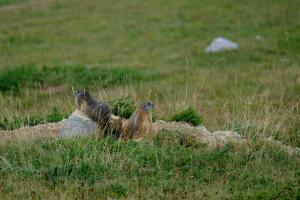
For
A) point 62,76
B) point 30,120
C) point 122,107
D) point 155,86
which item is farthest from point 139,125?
point 62,76

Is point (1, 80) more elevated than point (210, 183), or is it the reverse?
point (210, 183)

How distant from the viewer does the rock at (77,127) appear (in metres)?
9.13

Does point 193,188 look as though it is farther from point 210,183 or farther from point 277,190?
point 277,190

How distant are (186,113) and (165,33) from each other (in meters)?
14.0

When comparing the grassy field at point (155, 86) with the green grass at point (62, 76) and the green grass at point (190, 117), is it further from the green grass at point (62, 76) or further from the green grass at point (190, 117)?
the green grass at point (190, 117)

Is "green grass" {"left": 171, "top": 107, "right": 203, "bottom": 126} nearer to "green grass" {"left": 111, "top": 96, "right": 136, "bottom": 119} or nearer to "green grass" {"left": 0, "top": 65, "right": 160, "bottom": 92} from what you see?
"green grass" {"left": 111, "top": 96, "right": 136, "bottom": 119}

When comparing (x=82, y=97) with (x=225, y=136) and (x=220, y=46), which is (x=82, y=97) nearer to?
(x=225, y=136)

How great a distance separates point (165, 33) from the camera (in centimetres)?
2436

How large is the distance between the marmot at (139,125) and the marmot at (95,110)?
12.9 inches

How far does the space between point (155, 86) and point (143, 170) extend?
903 centimetres

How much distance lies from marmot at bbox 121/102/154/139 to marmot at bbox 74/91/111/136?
33 cm

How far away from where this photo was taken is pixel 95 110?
946cm

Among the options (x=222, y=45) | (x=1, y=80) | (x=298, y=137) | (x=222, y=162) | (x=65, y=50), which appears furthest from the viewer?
(x=65, y=50)

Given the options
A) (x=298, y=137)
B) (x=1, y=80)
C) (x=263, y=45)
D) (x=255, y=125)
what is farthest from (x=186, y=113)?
(x=263, y=45)
